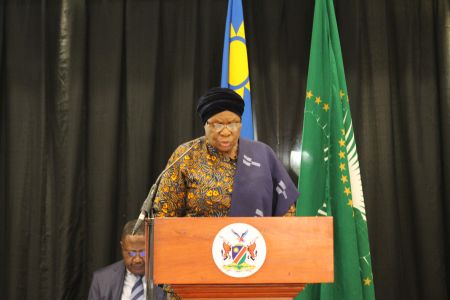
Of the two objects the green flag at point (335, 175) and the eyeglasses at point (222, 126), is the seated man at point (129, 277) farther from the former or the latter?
the eyeglasses at point (222, 126)

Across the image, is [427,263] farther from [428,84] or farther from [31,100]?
[31,100]

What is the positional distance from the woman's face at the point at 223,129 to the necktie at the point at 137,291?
1.54 metres

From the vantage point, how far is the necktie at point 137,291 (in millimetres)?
3552

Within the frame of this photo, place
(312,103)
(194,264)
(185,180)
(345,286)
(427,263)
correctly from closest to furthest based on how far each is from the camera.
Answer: (194,264)
(185,180)
(345,286)
(312,103)
(427,263)

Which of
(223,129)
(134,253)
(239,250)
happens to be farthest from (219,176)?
(134,253)

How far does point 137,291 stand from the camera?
3568mm

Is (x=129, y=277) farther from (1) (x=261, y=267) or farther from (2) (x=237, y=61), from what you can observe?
(1) (x=261, y=267)

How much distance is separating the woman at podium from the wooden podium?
0.51 metres

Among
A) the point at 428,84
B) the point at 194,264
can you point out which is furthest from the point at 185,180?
the point at 428,84

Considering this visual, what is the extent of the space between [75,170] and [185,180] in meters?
1.98

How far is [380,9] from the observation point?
14.1ft

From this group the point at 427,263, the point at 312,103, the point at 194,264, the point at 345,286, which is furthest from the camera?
the point at 427,263

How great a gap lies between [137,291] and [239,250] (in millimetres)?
1907

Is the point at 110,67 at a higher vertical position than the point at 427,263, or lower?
higher
